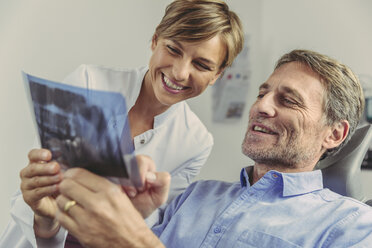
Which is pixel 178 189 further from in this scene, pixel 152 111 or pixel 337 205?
pixel 337 205

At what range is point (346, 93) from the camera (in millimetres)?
1040

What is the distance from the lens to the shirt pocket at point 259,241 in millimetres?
875

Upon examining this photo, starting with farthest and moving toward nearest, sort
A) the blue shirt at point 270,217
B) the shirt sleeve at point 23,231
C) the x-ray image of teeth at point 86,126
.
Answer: the blue shirt at point 270,217 → the shirt sleeve at point 23,231 → the x-ray image of teeth at point 86,126

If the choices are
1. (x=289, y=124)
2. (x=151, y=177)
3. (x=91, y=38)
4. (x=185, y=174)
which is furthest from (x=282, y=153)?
(x=91, y=38)

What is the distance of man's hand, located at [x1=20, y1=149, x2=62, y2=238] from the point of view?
596 millimetres

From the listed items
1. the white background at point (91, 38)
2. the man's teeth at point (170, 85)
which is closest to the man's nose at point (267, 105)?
the man's teeth at point (170, 85)

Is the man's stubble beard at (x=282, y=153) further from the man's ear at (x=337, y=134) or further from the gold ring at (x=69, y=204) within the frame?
the gold ring at (x=69, y=204)

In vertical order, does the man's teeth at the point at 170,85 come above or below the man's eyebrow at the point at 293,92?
above

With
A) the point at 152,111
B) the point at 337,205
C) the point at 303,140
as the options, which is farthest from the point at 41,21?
the point at 337,205

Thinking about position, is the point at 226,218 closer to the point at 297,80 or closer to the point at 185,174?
the point at 185,174

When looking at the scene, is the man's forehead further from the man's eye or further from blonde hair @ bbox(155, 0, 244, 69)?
the man's eye

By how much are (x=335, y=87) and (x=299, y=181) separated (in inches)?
10.8

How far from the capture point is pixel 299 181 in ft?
3.26

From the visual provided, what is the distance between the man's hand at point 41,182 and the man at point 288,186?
0.91 feet
